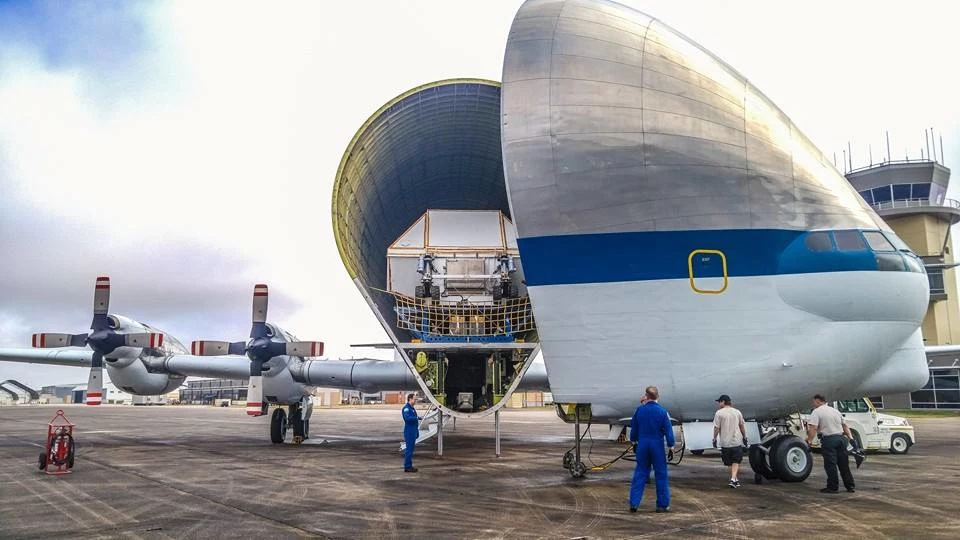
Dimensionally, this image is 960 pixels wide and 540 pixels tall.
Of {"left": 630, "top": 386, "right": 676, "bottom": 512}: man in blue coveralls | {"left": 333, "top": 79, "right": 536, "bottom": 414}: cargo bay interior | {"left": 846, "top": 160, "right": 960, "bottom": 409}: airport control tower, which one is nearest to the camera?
{"left": 630, "top": 386, "right": 676, "bottom": 512}: man in blue coveralls

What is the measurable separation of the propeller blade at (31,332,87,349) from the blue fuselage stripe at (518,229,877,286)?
1555 centimetres

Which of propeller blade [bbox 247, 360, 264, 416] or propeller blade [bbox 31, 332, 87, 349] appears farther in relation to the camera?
propeller blade [bbox 31, 332, 87, 349]

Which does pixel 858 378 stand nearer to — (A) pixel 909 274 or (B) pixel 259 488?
(A) pixel 909 274

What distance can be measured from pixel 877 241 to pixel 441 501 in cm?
725

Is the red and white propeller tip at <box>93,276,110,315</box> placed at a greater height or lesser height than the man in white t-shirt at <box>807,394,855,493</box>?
greater

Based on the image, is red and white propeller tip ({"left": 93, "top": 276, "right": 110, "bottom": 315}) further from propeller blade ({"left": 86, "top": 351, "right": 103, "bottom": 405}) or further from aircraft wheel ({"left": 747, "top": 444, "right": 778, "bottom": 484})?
aircraft wheel ({"left": 747, "top": 444, "right": 778, "bottom": 484})

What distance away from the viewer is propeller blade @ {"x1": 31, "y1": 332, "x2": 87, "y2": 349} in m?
18.1

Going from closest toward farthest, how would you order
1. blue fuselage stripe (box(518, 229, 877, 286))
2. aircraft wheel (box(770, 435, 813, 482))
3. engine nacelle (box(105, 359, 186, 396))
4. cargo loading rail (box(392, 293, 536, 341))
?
1. blue fuselage stripe (box(518, 229, 877, 286))
2. aircraft wheel (box(770, 435, 813, 482))
3. cargo loading rail (box(392, 293, 536, 341))
4. engine nacelle (box(105, 359, 186, 396))

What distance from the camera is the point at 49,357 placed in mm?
21797

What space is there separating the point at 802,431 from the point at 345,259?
37.2 feet

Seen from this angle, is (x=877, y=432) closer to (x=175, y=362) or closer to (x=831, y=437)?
(x=831, y=437)

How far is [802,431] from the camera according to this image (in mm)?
15438

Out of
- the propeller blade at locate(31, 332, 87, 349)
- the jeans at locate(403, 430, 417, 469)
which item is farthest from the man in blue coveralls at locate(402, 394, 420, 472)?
the propeller blade at locate(31, 332, 87, 349)

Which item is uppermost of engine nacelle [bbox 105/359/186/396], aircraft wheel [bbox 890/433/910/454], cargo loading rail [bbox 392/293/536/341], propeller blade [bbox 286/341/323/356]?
cargo loading rail [bbox 392/293/536/341]
